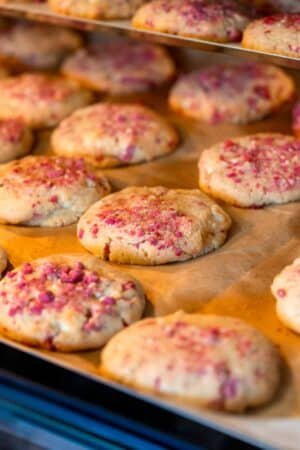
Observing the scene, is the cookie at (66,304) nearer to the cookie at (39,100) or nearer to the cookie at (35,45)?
the cookie at (39,100)

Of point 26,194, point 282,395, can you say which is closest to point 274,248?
point 282,395

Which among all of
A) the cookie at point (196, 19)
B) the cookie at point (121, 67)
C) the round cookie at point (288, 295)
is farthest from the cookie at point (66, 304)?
the cookie at point (121, 67)

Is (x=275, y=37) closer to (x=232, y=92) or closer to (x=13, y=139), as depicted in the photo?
(x=232, y=92)

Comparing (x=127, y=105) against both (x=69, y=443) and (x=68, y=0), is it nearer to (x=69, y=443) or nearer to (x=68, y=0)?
(x=68, y=0)

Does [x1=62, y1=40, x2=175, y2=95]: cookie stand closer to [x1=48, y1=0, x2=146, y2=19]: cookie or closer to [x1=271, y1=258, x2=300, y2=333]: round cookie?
[x1=48, y1=0, x2=146, y2=19]: cookie

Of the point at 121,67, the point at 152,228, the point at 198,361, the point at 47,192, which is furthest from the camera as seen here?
the point at 121,67

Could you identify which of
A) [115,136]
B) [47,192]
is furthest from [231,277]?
[115,136]

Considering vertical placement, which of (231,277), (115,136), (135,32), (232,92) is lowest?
(231,277)
